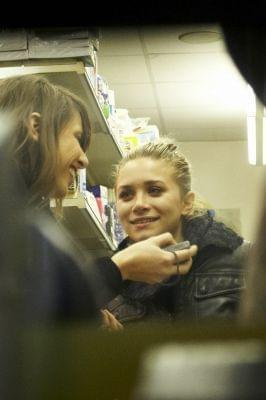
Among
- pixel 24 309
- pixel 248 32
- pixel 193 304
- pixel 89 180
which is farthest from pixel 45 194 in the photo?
pixel 248 32

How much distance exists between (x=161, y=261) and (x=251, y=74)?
0.37 m

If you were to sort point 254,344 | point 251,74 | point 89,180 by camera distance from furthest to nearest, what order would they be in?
1. point 89,180
2. point 251,74
3. point 254,344

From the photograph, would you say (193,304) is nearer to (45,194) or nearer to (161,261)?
(161,261)

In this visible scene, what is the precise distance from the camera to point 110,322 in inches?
62.2

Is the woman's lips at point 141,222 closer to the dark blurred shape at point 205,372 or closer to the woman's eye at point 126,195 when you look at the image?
the woman's eye at point 126,195

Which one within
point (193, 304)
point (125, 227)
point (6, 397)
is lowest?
point (6, 397)

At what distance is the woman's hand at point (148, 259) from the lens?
5.33 ft

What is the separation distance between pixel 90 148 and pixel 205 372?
476mm

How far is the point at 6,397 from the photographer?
1521 millimetres

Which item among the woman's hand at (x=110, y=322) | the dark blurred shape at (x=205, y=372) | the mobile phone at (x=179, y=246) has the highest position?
the mobile phone at (x=179, y=246)

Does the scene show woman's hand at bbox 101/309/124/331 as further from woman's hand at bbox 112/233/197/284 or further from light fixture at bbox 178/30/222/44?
light fixture at bbox 178/30/222/44

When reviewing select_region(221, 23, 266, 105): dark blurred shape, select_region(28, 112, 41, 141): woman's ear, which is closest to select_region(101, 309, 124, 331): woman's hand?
select_region(28, 112, 41, 141): woman's ear

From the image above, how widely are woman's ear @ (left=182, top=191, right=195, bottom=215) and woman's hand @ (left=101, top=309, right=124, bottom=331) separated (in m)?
0.23

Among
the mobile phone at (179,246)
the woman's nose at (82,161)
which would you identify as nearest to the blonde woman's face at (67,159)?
the woman's nose at (82,161)
